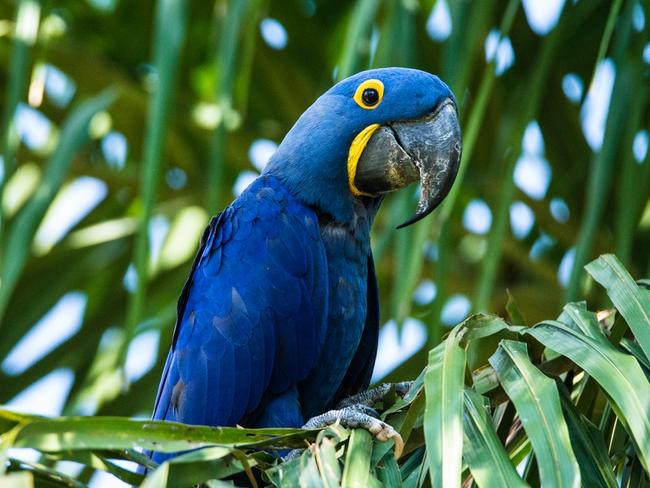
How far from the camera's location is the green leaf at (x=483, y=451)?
1591 millimetres

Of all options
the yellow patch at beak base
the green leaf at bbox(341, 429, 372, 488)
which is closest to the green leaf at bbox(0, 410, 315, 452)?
the green leaf at bbox(341, 429, 372, 488)

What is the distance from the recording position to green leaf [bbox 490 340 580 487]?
1.53 m

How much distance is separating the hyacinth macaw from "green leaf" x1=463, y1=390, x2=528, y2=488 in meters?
0.97

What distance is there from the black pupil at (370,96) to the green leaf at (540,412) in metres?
1.11

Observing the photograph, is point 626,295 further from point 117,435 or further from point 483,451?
point 117,435

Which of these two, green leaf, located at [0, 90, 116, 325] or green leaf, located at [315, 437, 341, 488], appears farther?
green leaf, located at [0, 90, 116, 325]

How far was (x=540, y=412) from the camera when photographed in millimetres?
1688

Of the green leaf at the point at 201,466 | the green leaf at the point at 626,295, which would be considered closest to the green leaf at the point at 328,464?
the green leaf at the point at 201,466

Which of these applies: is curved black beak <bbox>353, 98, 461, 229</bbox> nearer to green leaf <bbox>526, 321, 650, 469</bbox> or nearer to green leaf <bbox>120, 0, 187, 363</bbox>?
green leaf <bbox>120, 0, 187, 363</bbox>

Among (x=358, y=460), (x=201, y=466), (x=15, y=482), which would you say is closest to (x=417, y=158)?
(x=358, y=460)

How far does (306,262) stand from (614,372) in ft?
3.90

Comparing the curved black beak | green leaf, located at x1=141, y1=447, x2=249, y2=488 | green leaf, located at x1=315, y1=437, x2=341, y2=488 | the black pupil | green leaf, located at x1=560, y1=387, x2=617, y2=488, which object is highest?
the black pupil

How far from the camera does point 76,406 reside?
434cm

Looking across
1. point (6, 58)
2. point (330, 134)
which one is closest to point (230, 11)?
point (330, 134)
